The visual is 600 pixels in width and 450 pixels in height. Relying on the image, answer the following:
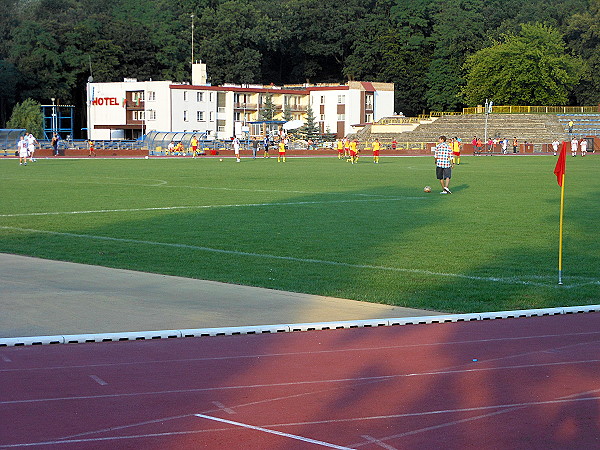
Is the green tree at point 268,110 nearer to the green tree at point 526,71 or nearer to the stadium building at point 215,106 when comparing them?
the stadium building at point 215,106

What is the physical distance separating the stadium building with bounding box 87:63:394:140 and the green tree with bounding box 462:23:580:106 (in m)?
14.1

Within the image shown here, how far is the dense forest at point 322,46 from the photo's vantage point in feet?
343

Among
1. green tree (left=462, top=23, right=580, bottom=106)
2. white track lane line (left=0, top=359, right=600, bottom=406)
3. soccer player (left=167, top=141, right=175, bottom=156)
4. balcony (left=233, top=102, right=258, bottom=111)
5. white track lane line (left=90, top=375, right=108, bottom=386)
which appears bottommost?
white track lane line (left=90, top=375, right=108, bottom=386)

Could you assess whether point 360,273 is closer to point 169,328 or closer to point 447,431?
point 169,328

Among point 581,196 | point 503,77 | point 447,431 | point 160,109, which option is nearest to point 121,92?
point 160,109

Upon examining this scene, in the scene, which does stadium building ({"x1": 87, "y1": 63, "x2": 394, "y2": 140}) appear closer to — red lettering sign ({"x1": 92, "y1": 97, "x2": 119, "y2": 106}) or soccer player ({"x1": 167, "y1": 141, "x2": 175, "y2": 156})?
red lettering sign ({"x1": 92, "y1": 97, "x2": 119, "y2": 106})

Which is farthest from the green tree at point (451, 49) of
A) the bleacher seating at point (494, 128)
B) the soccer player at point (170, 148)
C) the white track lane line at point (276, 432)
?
the white track lane line at point (276, 432)

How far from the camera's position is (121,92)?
104m

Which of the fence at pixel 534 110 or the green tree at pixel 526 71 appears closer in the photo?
the fence at pixel 534 110

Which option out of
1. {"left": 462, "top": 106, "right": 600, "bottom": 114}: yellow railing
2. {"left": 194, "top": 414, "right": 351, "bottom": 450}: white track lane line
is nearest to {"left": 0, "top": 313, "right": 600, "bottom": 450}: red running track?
{"left": 194, "top": 414, "right": 351, "bottom": 450}: white track lane line

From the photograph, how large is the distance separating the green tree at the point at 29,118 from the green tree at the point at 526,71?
51.0 meters

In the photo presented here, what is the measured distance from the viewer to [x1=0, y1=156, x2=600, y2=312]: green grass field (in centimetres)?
1221

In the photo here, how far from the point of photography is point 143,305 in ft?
34.2

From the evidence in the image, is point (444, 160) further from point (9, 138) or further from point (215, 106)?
point (215, 106)
